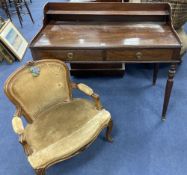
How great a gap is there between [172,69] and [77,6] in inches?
33.7

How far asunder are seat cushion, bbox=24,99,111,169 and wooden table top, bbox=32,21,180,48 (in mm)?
444

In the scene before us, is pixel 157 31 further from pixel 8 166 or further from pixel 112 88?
pixel 8 166

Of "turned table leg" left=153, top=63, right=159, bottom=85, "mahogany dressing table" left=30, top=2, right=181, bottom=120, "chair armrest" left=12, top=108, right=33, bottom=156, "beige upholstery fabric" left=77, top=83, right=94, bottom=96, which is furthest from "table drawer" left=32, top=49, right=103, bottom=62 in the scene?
"turned table leg" left=153, top=63, right=159, bottom=85

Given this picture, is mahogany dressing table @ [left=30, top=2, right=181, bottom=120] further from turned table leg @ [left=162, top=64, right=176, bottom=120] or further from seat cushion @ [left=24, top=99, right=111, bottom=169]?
seat cushion @ [left=24, top=99, right=111, bottom=169]

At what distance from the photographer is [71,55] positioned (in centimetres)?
140

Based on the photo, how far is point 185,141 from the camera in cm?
164

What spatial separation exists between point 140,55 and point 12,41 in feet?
6.57

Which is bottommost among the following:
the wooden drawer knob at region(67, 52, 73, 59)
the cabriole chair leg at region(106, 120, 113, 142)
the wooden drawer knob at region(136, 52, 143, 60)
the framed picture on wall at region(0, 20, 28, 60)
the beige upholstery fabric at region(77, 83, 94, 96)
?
the cabriole chair leg at region(106, 120, 113, 142)

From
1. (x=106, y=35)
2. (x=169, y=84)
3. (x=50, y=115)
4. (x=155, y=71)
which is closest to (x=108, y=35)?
(x=106, y=35)

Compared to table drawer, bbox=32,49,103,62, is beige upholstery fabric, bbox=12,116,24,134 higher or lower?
lower

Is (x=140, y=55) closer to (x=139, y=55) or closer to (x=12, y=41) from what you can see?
(x=139, y=55)

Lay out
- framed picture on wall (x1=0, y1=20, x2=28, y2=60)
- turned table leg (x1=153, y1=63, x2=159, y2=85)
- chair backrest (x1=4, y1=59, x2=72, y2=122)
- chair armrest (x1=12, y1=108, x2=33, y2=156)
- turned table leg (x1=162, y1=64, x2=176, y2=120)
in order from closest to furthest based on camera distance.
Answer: chair armrest (x1=12, y1=108, x2=33, y2=156) < chair backrest (x1=4, y1=59, x2=72, y2=122) < turned table leg (x1=162, y1=64, x2=176, y2=120) < turned table leg (x1=153, y1=63, x2=159, y2=85) < framed picture on wall (x1=0, y1=20, x2=28, y2=60)

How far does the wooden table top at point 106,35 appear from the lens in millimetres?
1367

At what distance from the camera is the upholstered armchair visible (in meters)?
1.23
